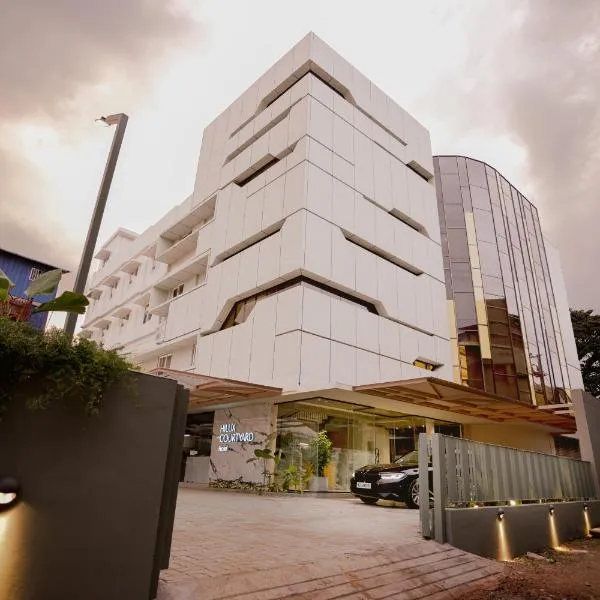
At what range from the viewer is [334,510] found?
402 inches

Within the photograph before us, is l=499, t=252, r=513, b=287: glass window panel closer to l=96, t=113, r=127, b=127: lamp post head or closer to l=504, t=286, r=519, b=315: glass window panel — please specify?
l=504, t=286, r=519, b=315: glass window panel

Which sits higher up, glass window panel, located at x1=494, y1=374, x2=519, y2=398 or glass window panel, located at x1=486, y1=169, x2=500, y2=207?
glass window panel, located at x1=486, y1=169, x2=500, y2=207

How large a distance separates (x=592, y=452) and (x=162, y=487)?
12.1 m

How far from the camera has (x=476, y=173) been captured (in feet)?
102

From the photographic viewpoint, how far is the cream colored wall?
1950 cm

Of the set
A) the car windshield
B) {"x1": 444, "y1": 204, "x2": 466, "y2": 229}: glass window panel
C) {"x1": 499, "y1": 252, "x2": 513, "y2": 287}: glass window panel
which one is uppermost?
{"x1": 444, "y1": 204, "x2": 466, "y2": 229}: glass window panel

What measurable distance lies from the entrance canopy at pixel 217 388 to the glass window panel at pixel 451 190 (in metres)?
21.2

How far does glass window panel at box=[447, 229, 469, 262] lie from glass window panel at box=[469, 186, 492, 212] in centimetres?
262

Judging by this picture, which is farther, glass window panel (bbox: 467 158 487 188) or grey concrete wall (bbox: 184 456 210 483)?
glass window panel (bbox: 467 158 487 188)

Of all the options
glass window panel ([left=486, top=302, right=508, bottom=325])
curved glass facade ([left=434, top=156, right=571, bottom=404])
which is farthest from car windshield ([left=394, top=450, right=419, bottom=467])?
glass window panel ([left=486, top=302, right=508, bottom=325])

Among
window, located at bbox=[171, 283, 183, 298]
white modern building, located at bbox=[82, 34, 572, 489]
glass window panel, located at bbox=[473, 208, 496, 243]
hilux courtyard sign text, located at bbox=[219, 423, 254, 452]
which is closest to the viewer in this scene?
white modern building, located at bbox=[82, 34, 572, 489]

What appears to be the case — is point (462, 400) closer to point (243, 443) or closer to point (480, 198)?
point (243, 443)

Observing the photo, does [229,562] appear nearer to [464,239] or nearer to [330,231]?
[330,231]

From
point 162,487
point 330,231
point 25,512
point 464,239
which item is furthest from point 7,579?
point 464,239
